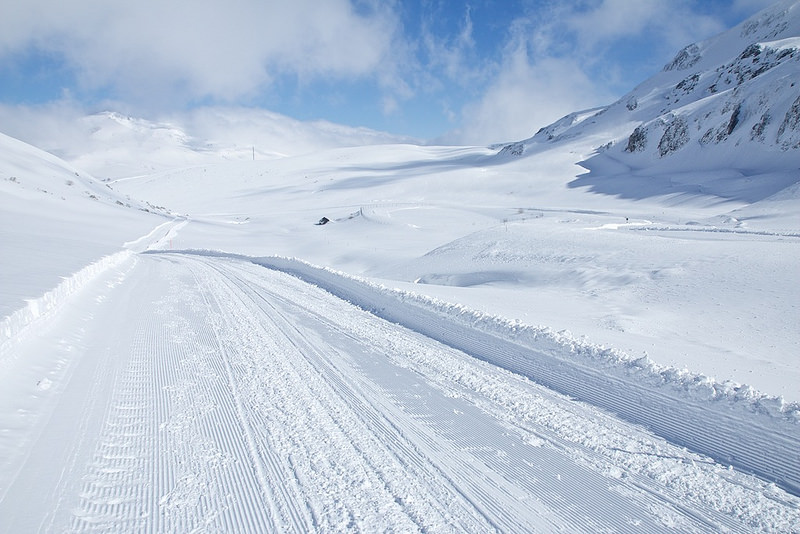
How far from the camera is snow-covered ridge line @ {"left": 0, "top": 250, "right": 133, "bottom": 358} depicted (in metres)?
5.02

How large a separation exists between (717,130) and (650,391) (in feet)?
161

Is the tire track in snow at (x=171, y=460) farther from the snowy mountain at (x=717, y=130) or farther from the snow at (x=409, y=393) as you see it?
the snowy mountain at (x=717, y=130)

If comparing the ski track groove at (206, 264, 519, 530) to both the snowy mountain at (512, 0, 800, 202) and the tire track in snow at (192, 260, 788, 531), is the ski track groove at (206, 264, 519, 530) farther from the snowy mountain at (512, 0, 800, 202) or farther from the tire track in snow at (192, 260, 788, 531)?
the snowy mountain at (512, 0, 800, 202)

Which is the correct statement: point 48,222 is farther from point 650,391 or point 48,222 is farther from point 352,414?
point 650,391

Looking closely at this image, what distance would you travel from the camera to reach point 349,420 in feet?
13.5

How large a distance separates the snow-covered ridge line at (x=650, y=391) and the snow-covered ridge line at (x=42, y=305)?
16.9 ft

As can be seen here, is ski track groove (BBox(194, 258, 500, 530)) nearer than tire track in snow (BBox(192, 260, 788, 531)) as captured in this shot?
No

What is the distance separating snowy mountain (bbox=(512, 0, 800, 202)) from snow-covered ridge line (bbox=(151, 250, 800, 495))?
31307mm

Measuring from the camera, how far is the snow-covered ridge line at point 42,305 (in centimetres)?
502

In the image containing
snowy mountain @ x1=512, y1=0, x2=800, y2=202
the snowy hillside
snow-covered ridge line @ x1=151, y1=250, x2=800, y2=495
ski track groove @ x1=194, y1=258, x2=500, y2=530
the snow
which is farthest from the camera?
snowy mountain @ x1=512, y1=0, x2=800, y2=202

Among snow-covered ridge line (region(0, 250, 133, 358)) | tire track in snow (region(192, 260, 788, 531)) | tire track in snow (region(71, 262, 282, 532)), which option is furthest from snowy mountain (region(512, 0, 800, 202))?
snow-covered ridge line (region(0, 250, 133, 358))

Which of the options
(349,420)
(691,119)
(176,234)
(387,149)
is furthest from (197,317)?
(387,149)

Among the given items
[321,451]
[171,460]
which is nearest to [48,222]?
[171,460]

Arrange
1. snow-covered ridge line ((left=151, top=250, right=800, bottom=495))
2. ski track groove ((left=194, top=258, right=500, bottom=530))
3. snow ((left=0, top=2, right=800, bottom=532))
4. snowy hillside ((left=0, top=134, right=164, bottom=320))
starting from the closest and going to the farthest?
snow ((left=0, top=2, right=800, bottom=532))
ski track groove ((left=194, top=258, right=500, bottom=530))
snow-covered ridge line ((left=151, top=250, right=800, bottom=495))
snowy hillside ((left=0, top=134, right=164, bottom=320))
